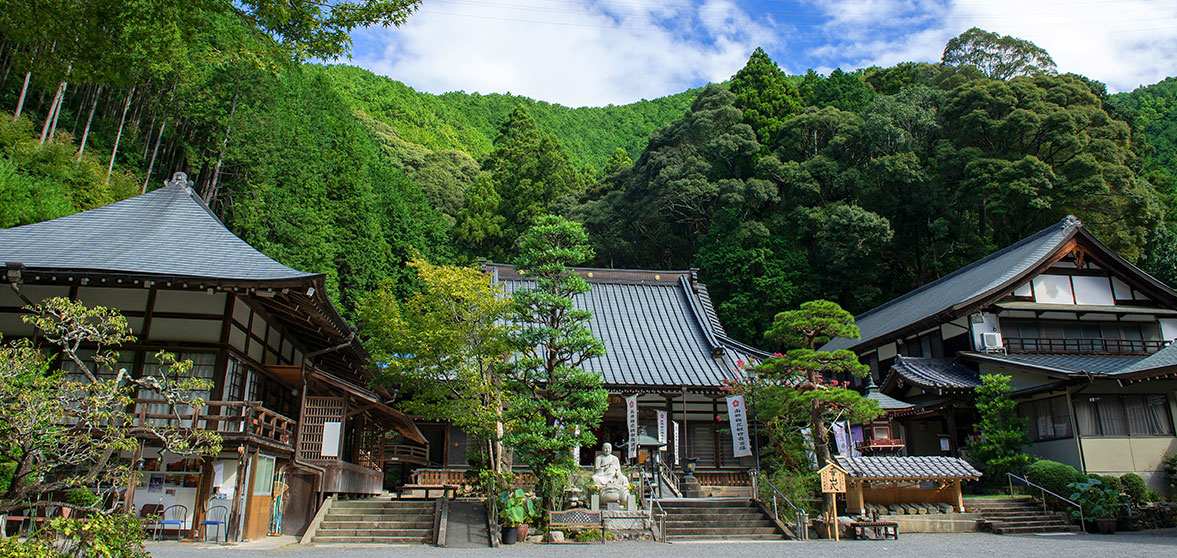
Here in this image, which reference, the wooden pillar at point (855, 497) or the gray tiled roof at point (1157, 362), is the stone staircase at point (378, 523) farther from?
the gray tiled roof at point (1157, 362)

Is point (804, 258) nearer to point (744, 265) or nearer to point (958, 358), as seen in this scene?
point (744, 265)

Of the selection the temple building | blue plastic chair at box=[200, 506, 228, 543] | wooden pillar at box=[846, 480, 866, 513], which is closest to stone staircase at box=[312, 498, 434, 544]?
blue plastic chair at box=[200, 506, 228, 543]

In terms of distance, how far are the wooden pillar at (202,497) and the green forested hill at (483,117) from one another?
48.1m

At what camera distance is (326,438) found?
1393 centimetres

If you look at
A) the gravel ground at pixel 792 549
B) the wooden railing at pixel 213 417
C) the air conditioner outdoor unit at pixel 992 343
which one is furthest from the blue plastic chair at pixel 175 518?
the air conditioner outdoor unit at pixel 992 343

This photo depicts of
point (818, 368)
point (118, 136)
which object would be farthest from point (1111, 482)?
point (118, 136)

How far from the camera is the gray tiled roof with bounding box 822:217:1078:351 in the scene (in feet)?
67.3

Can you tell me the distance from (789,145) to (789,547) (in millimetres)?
26367

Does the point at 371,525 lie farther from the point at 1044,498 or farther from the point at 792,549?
the point at 1044,498

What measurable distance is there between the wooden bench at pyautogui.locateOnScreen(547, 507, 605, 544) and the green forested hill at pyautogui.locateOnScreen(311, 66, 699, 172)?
46323 mm

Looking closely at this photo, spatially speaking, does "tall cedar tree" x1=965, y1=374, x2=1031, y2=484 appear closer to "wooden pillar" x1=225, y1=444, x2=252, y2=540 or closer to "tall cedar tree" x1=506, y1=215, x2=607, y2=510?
"tall cedar tree" x1=506, y1=215, x2=607, y2=510

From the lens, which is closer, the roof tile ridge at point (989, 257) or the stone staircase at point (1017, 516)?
the stone staircase at point (1017, 516)

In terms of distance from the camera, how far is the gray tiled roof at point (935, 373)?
18422 mm

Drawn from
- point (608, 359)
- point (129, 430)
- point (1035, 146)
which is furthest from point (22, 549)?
point (1035, 146)
